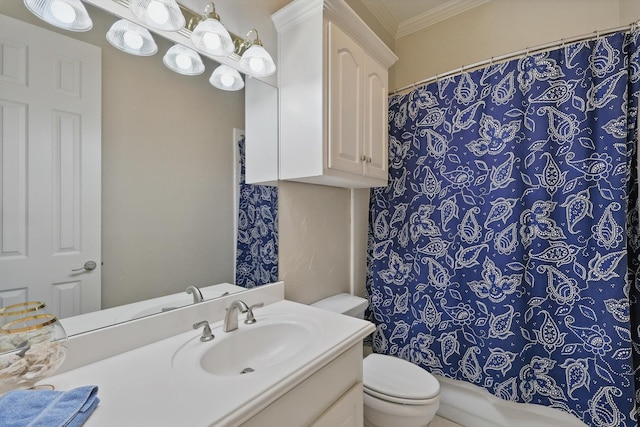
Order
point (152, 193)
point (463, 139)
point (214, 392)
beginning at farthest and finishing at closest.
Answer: point (463, 139) < point (152, 193) < point (214, 392)

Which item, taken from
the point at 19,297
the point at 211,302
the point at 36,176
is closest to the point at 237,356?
the point at 211,302

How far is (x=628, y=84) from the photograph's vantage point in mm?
1240

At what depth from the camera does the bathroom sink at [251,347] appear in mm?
888

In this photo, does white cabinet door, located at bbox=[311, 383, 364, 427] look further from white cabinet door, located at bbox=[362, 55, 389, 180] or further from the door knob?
white cabinet door, located at bbox=[362, 55, 389, 180]

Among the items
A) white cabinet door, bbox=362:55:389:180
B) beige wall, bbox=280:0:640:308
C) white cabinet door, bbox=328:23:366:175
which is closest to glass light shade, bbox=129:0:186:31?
white cabinet door, bbox=328:23:366:175

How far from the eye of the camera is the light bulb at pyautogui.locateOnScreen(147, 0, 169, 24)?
92 cm

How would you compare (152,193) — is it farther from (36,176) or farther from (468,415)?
(468,415)

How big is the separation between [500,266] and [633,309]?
540 mm

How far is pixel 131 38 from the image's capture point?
0.94 meters

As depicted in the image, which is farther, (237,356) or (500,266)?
(500,266)

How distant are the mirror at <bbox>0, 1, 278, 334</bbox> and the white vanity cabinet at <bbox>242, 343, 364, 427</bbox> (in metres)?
0.55

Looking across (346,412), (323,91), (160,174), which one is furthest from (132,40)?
(346,412)

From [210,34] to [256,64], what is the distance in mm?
214

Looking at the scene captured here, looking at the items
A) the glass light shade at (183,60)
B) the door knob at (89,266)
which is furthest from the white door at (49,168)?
the glass light shade at (183,60)
